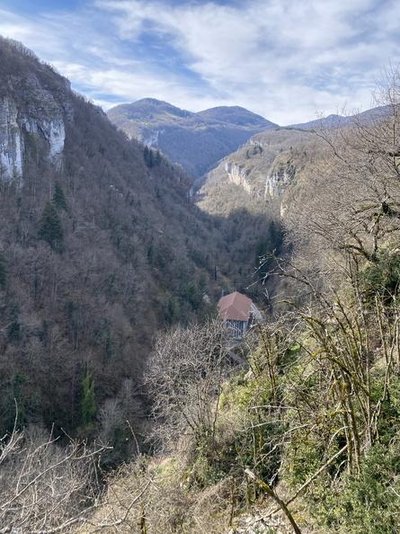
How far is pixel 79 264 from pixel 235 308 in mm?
17901

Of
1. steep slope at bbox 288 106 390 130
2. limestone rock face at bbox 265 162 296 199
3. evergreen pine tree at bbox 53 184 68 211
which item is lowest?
evergreen pine tree at bbox 53 184 68 211

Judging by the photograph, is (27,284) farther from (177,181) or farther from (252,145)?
(252,145)

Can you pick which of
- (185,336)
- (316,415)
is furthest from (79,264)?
(316,415)

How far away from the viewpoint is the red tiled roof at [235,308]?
154 ft

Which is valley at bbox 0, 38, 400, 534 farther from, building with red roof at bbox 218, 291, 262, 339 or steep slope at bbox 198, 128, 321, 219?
steep slope at bbox 198, 128, 321, 219

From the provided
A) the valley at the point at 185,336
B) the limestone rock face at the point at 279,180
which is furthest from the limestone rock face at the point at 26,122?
the limestone rock face at the point at 279,180

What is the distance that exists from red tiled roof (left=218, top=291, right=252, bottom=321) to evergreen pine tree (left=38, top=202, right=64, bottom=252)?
19182 millimetres

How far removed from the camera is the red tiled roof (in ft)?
154

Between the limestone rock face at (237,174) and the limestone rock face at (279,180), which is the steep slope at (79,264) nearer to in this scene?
the limestone rock face at (279,180)

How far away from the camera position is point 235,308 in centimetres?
4844

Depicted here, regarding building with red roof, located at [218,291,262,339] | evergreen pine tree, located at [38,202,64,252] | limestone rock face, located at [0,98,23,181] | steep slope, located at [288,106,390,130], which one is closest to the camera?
steep slope, located at [288,106,390,130]

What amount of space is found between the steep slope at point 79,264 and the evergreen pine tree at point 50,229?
121 mm

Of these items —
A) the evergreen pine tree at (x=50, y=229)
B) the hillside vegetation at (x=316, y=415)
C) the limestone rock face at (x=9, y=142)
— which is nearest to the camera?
the hillside vegetation at (x=316, y=415)

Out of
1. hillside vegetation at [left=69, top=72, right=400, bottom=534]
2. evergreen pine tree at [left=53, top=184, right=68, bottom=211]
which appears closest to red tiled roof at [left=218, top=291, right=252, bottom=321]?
evergreen pine tree at [left=53, top=184, right=68, bottom=211]
